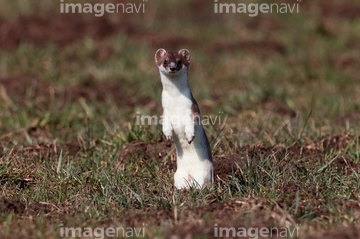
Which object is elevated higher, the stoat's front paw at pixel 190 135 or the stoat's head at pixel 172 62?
the stoat's head at pixel 172 62

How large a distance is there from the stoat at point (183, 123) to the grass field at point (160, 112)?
0.59 ft

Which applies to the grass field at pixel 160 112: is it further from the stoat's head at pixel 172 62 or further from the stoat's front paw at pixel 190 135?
the stoat's head at pixel 172 62

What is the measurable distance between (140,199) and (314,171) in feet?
4.31

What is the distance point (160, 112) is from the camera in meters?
9.26

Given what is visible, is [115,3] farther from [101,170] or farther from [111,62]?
[101,170]

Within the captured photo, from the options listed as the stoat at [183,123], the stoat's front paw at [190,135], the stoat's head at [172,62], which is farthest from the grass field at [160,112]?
the stoat's head at [172,62]

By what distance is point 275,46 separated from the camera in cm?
1252

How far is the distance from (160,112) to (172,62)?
126 inches

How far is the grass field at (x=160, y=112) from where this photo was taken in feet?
18.5

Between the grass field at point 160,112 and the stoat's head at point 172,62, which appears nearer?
the grass field at point 160,112

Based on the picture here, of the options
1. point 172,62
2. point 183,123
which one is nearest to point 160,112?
point 183,123

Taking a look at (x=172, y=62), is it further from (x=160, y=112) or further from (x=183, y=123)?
(x=160, y=112)

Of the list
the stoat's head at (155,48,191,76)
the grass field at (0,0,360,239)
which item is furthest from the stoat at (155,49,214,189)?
the grass field at (0,0,360,239)

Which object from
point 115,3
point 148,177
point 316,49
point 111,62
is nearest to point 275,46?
point 316,49
